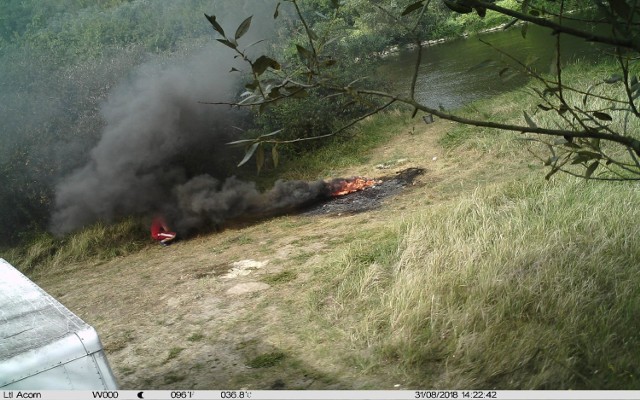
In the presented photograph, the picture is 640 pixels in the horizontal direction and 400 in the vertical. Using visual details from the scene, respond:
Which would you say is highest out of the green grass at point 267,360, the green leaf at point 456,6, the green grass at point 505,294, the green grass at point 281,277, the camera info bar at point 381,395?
the green leaf at point 456,6

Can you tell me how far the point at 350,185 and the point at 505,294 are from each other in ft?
15.2

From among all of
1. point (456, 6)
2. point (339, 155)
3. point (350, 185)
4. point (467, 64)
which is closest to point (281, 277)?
point (350, 185)

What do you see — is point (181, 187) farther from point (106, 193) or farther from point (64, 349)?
point (64, 349)

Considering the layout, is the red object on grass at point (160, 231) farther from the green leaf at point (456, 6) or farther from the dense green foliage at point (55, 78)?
the green leaf at point (456, 6)

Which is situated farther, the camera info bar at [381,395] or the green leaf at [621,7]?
the camera info bar at [381,395]

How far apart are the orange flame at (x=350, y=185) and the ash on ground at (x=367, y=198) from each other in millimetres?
106

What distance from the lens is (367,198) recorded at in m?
7.88

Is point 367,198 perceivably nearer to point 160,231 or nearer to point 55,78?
point 160,231

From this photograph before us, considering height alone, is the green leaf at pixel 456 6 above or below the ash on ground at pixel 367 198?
above

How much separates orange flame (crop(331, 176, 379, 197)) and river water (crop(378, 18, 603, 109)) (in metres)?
3.94

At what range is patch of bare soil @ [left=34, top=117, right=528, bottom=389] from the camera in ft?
13.1

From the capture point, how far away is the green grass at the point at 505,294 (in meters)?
3.39

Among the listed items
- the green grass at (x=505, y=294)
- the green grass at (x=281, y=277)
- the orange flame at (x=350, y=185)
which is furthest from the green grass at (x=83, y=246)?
the green grass at (x=505, y=294)

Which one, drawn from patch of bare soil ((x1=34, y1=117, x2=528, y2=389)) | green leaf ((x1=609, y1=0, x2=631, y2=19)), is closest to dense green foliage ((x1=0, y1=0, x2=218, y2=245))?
patch of bare soil ((x1=34, y1=117, x2=528, y2=389))
